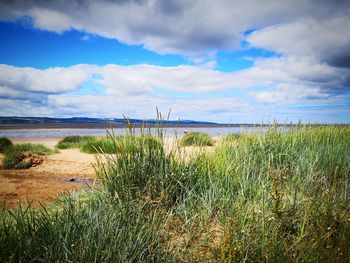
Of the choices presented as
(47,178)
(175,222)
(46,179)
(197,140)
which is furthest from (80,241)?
(47,178)

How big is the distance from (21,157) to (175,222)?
35.8 feet

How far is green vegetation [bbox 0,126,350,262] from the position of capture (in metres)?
2.84

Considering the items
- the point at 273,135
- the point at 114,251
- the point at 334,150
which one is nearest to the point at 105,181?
the point at 114,251

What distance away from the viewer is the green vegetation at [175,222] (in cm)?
284

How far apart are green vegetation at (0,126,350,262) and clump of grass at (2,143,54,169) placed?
28.3 ft

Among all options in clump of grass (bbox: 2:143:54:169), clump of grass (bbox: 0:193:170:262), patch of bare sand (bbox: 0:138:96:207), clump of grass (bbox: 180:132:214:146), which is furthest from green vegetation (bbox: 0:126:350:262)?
clump of grass (bbox: 2:143:54:169)

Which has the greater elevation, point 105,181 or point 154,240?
point 105,181

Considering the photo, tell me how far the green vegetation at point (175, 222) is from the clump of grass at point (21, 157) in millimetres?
8614

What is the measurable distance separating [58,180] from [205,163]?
6.87 meters

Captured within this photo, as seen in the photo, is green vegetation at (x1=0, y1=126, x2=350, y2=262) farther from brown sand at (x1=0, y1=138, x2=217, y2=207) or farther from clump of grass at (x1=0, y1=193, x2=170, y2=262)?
brown sand at (x1=0, y1=138, x2=217, y2=207)

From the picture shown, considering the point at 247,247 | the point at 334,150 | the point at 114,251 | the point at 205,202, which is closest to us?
the point at 114,251

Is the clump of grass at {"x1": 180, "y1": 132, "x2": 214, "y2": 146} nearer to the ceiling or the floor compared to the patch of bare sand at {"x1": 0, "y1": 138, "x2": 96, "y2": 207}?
nearer to the ceiling

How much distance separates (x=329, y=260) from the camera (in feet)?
9.61

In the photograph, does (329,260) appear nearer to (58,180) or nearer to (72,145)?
(58,180)
